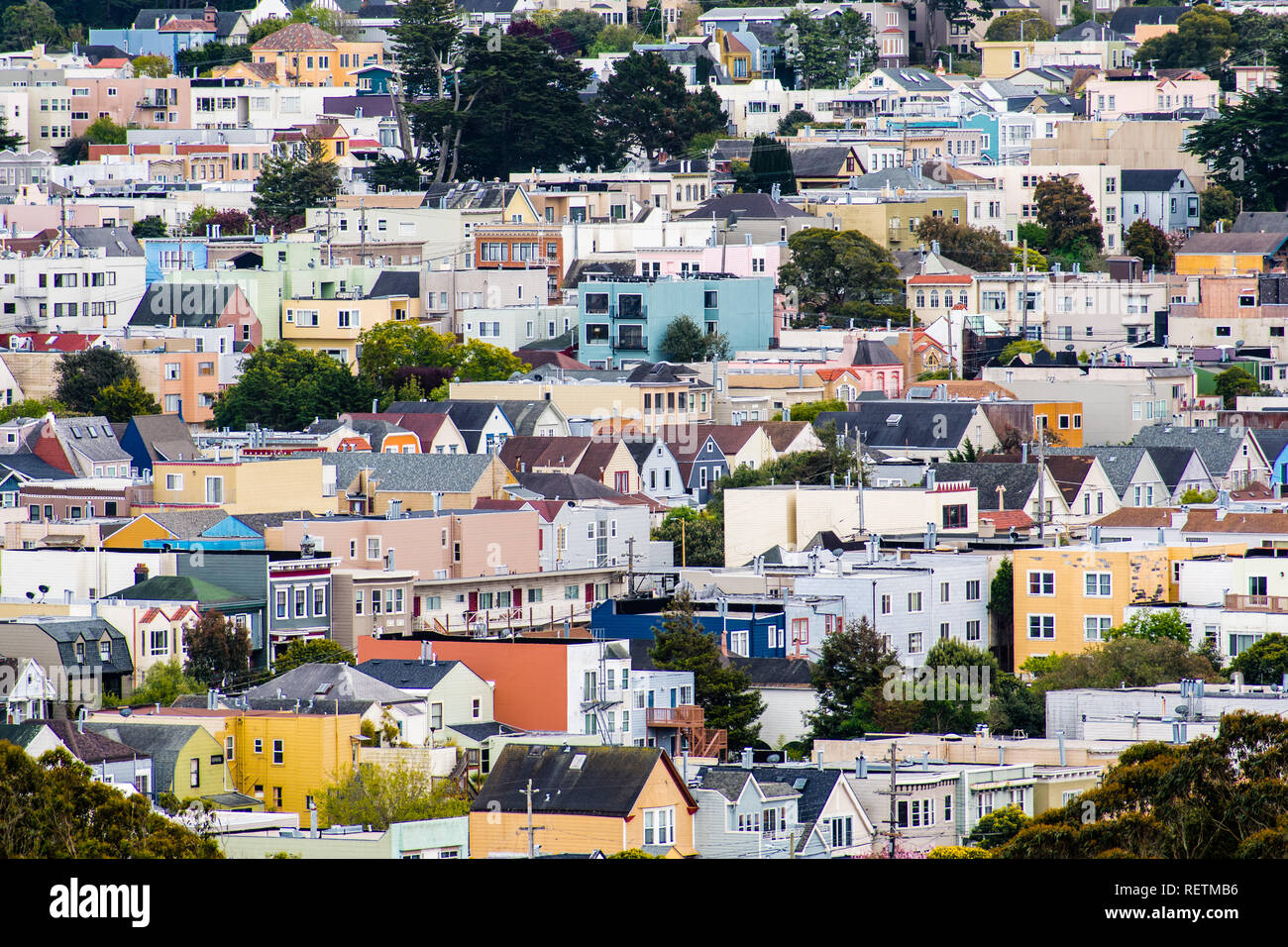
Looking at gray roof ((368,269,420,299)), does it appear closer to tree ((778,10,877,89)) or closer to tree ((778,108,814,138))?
tree ((778,108,814,138))

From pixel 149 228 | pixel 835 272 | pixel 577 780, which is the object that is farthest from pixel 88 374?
pixel 577 780

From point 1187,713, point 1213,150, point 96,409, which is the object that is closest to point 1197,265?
point 1213,150

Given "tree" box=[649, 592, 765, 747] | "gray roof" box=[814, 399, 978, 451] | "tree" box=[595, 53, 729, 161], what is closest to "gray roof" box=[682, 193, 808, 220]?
"tree" box=[595, 53, 729, 161]

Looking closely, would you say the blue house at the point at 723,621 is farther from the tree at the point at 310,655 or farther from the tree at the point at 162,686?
the tree at the point at 162,686

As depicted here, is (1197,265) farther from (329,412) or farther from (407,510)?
(407,510)

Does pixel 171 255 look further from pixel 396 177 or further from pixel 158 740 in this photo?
pixel 158 740
